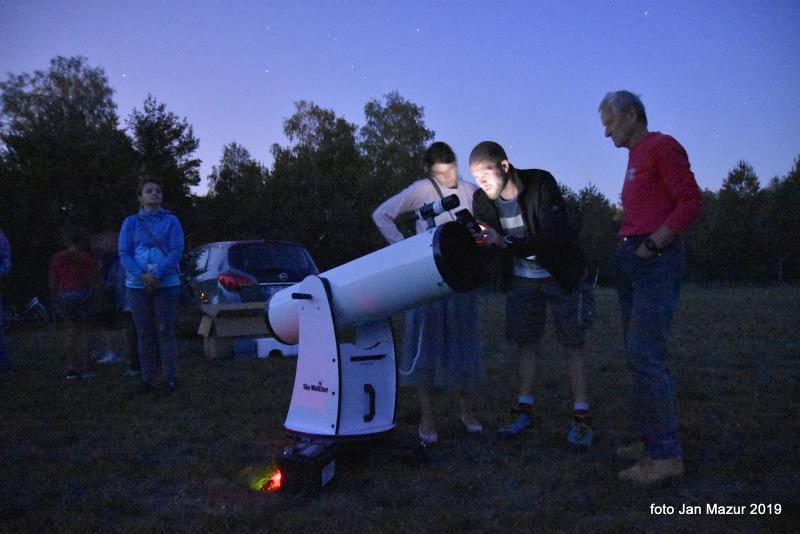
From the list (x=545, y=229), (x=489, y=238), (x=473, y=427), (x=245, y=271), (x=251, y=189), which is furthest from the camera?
(x=251, y=189)

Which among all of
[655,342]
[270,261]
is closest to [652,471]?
[655,342]

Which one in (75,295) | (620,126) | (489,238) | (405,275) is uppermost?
(620,126)

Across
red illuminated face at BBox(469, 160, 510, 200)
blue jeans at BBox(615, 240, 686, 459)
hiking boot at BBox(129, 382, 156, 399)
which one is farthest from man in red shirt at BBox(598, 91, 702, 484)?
hiking boot at BBox(129, 382, 156, 399)

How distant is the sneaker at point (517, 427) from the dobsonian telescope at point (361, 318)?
0.79 meters

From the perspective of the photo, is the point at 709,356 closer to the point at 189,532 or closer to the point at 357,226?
the point at 189,532

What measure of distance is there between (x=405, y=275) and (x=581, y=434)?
4.92 ft

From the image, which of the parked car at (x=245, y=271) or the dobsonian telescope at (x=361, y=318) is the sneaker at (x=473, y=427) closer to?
the dobsonian telescope at (x=361, y=318)

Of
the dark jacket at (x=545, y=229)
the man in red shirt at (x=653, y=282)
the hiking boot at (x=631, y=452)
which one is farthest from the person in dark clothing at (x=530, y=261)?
the man in red shirt at (x=653, y=282)

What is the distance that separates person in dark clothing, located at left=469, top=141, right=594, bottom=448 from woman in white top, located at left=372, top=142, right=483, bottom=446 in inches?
9.5

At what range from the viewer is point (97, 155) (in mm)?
12031

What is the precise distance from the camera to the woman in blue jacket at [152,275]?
17.8 ft

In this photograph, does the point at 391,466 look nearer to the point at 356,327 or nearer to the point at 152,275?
the point at 356,327

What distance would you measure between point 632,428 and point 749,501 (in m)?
1.32

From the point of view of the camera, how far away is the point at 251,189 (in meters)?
20.5
